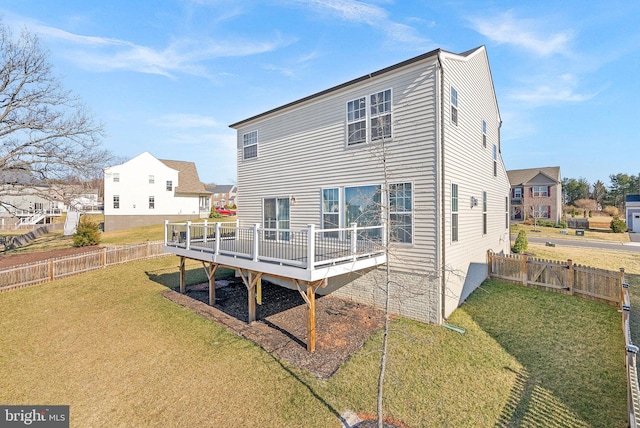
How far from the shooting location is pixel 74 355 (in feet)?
21.9

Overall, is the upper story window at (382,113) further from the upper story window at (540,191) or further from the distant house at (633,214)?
the upper story window at (540,191)

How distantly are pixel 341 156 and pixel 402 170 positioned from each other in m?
2.30

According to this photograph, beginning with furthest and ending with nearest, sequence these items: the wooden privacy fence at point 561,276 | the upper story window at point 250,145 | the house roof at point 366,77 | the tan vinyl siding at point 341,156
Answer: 1. the upper story window at point 250,145
2. the wooden privacy fence at point 561,276
3. the tan vinyl siding at point 341,156
4. the house roof at point 366,77

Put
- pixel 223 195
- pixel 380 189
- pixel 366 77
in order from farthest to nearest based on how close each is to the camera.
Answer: pixel 223 195, pixel 366 77, pixel 380 189

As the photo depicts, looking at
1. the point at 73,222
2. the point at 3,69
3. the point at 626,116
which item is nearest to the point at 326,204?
the point at 3,69

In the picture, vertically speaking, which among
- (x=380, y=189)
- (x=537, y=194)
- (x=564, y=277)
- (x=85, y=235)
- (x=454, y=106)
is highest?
(x=454, y=106)

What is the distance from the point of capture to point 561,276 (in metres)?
9.84

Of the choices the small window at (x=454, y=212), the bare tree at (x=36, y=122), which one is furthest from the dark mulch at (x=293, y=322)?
the bare tree at (x=36, y=122)

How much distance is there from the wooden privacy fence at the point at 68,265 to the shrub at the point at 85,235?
6.53 metres

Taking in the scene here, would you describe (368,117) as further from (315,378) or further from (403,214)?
(315,378)

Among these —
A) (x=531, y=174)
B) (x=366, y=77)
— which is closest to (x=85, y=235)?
(x=366, y=77)

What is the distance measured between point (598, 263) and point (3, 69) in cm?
3545

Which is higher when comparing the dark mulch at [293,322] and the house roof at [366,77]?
the house roof at [366,77]

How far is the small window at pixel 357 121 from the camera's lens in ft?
29.8
